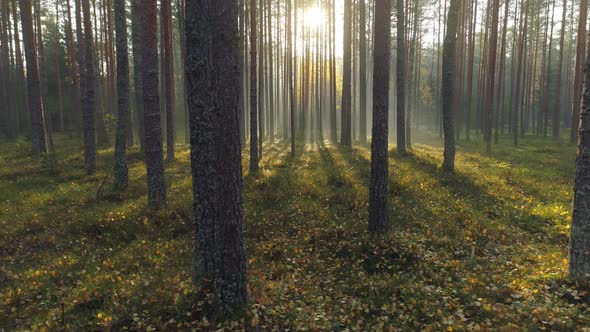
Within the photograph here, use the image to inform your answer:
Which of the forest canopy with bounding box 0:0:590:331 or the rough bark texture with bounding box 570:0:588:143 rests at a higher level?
the rough bark texture with bounding box 570:0:588:143

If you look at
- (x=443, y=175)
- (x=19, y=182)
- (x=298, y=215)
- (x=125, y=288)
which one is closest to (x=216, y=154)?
(x=125, y=288)

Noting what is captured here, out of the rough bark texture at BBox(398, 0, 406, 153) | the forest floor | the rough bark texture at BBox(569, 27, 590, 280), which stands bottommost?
the forest floor

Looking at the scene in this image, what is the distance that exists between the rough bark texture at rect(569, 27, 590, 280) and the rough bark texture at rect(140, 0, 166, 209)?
9.69m

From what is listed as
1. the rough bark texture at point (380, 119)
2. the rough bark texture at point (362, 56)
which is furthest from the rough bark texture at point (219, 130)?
the rough bark texture at point (362, 56)

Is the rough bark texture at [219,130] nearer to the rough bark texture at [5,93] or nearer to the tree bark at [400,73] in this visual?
the tree bark at [400,73]

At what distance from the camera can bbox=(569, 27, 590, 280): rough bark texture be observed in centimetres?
559

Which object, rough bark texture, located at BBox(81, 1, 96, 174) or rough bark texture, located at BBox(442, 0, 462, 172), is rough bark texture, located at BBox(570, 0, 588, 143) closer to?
rough bark texture, located at BBox(442, 0, 462, 172)

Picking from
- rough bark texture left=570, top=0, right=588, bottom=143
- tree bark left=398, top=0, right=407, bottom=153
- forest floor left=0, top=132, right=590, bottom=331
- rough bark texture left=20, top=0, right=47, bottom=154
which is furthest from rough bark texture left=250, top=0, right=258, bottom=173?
rough bark texture left=570, top=0, right=588, bottom=143

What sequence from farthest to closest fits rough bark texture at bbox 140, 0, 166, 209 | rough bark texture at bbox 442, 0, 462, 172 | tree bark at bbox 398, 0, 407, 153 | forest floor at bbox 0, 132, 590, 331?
tree bark at bbox 398, 0, 407, 153 → rough bark texture at bbox 442, 0, 462, 172 → rough bark texture at bbox 140, 0, 166, 209 → forest floor at bbox 0, 132, 590, 331

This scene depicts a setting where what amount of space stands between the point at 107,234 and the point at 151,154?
265 cm

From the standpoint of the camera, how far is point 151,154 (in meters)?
10.2

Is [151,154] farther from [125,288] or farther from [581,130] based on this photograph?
[581,130]

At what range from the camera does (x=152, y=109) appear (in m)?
10.2

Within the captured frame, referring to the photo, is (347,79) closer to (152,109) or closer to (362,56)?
(362,56)
